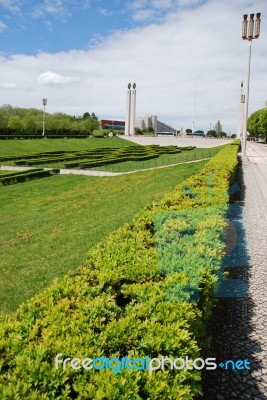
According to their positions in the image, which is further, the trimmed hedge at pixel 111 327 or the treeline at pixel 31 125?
the treeline at pixel 31 125

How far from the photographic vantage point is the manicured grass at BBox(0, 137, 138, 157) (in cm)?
5819

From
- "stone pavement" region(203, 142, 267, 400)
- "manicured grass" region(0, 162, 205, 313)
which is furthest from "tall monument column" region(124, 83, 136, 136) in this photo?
"stone pavement" region(203, 142, 267, 400)

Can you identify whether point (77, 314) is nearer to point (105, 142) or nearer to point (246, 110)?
point (246, 110)

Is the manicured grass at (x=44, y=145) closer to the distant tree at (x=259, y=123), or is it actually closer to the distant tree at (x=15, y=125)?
A: the distant tree at (x=15, y=125)

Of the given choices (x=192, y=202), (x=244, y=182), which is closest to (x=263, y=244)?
(x=192, y=202)

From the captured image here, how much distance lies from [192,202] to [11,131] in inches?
3091

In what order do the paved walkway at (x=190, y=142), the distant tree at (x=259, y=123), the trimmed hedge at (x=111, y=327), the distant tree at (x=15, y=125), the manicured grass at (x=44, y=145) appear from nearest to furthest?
the trimmed hedge at (x=111, y=327) < the manicured grass at (x=44, y=145) < the paved walkway at (x=190, y=142) < the distant tree at (x=15, y=125) < the distant tree at (x=259, y=123)

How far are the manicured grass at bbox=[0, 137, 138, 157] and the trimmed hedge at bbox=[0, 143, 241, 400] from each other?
5219cm

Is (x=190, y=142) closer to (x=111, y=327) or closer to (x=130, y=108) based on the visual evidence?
(x=130, y=108)

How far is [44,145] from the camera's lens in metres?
66.6

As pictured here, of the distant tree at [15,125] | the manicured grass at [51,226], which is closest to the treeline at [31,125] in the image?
the distant tree at [15,125]

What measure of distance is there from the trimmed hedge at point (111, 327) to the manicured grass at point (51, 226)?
10.3ft

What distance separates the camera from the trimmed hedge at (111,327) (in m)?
2.83

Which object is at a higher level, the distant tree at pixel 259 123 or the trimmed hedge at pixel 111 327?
the distant tree at pixel 259 123
